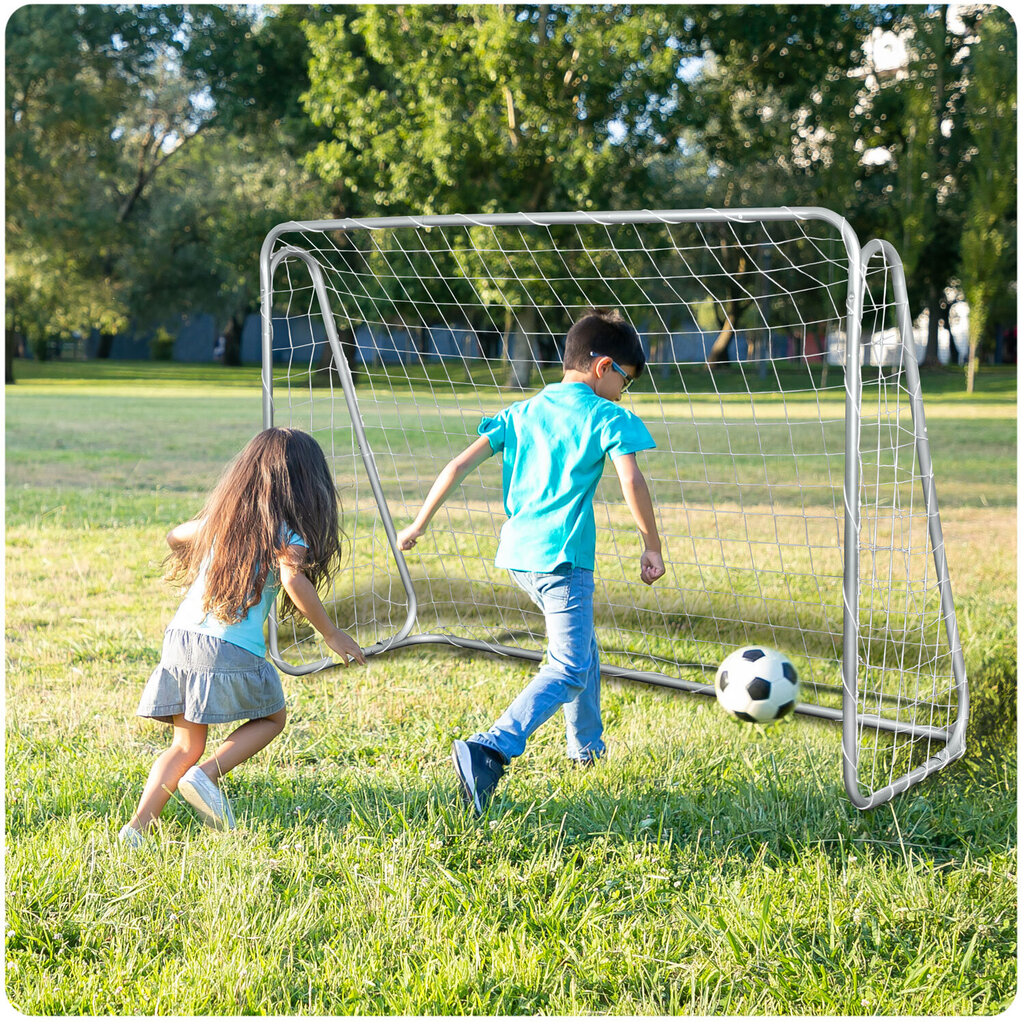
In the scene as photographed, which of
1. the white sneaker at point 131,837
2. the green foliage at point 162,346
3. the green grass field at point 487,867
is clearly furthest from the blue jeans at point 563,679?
the green foliage at point 162,346

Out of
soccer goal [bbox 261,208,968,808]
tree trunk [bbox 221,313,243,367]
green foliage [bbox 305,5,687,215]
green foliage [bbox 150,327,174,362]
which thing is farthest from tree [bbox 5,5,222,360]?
soccer goal [bbox 261,208,968,808]

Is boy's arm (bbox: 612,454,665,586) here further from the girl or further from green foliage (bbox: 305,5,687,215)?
green foliage (bbox: 305,5,687,215)

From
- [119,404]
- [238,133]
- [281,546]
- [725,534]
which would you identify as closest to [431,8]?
[238,133]

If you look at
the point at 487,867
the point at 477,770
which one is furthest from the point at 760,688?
the point at 487,867

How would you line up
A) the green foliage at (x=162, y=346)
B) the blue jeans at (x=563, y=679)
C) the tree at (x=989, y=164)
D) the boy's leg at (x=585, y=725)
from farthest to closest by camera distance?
the green foliage at (x=162, y=346) < the tree at (x=989, y=164) < the boy's leg at (x=585, y=725) < the blue jeans at (x=563, y=679)

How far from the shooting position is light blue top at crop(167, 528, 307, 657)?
2.76m

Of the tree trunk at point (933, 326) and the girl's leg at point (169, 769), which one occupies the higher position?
the tree trunk at point (933, 326)

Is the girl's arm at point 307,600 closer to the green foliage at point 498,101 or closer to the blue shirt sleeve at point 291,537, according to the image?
the blue shirt sleeve at point 291,537

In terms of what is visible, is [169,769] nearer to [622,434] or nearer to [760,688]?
[622,434]

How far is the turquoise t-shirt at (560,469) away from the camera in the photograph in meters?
Answer: 3.07

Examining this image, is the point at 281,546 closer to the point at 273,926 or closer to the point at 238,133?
the point at 273,926

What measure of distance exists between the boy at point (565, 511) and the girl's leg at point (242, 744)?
0.56m

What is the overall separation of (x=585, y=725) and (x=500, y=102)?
1951 cm

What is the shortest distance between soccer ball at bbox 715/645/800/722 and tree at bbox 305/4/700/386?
15617 mm
